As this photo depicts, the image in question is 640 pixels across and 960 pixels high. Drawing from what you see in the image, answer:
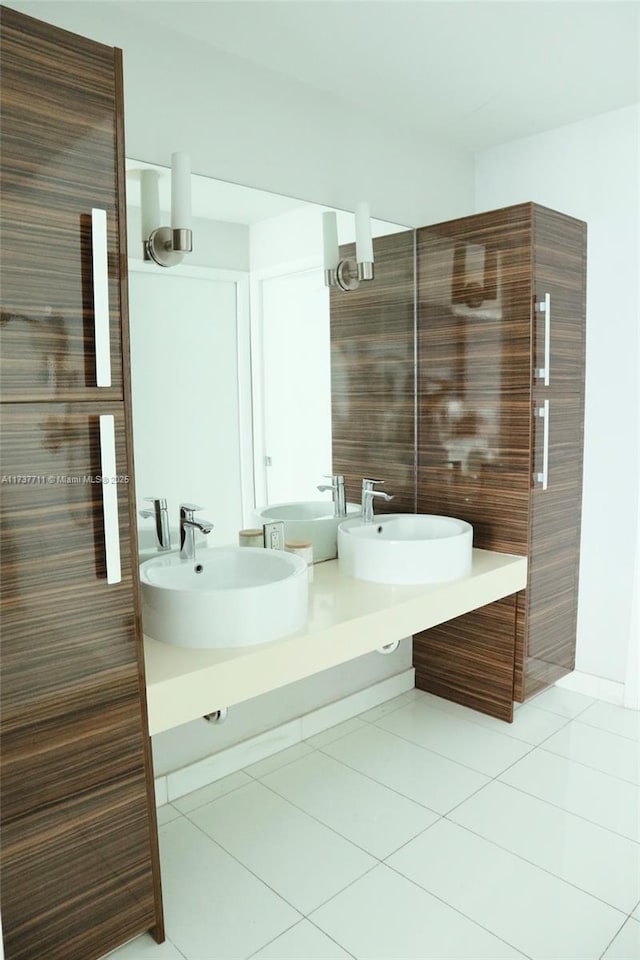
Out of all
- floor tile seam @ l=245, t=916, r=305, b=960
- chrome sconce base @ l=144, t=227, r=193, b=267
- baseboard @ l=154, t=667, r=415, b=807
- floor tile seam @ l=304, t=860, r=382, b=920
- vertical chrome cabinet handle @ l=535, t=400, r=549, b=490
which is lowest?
floor tile seam @ l=245, t=916, r=305, b=960

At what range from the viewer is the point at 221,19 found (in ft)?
6.49

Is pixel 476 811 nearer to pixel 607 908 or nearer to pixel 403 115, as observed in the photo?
pixel 607 908

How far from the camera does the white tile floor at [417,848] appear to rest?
5.56 feet

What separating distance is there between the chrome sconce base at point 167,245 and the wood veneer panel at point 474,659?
1713mm

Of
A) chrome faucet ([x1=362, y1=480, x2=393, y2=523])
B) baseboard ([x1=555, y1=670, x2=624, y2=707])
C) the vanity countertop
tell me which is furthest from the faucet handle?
baseboard ([x1=555, y1=670, x2=624, y2=707])

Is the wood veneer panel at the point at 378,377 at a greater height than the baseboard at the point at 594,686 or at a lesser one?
greater

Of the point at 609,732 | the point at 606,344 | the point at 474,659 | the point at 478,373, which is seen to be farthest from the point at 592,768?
the point at 606,344

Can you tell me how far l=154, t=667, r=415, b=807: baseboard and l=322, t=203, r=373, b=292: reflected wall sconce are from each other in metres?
1.61

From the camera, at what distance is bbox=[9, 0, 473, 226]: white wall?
76.8 inches

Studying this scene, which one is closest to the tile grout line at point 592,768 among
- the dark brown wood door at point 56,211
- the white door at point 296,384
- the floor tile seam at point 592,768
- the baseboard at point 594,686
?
the floor tile seam at point 592,768

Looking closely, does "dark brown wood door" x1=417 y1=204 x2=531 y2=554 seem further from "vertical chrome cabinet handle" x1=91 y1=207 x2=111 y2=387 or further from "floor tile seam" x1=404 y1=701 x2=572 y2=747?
"vertical chrome cabinet handle" x1=91 y1=207 x2=111 y2=387

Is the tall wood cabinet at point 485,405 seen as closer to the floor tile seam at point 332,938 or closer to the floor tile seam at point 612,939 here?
the floor tile seam at point 612,939

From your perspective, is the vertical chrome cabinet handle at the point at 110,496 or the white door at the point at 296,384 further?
the white door at the point at 296,384

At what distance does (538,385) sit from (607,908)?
1647 millimetres
